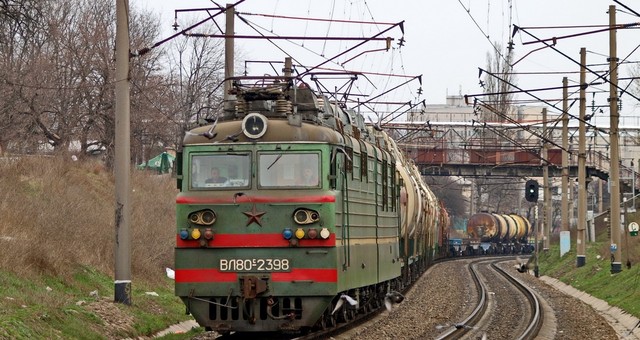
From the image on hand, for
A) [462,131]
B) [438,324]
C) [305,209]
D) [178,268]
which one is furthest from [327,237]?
[462,131]

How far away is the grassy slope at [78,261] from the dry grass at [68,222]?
0.08 ft

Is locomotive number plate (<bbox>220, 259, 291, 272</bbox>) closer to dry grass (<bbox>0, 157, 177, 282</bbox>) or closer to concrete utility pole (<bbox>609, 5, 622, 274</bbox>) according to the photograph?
dry grass (<bbox>0, 157, 177, 282</bbox>)

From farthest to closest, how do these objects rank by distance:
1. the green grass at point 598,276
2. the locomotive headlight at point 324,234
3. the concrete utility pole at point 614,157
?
the concrete utility pole at point 614,157 → the green grass at point 598,276 → the locomotive headlight at point 324,234

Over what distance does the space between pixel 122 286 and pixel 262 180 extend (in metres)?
3.66

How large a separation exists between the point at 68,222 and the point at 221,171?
7.47m

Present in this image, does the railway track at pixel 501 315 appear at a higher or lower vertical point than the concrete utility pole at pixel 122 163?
lower

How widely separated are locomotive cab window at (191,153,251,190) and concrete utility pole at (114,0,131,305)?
7.98 ft

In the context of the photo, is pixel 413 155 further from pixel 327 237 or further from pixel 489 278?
pixel 327 237

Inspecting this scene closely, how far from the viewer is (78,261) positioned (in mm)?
20562

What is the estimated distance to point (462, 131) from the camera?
92625 millimetres

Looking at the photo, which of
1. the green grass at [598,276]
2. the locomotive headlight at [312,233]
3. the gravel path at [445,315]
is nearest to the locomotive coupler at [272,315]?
the locomotive headlight at [312,233]

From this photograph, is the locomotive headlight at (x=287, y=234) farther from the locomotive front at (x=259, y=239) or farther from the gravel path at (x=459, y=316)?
the gravel path at (x=459, y=316)

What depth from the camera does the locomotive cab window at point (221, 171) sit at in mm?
15156

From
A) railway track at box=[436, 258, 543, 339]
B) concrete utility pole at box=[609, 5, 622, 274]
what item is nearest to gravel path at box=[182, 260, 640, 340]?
railway track at box=[436, 258, 543, 339]
